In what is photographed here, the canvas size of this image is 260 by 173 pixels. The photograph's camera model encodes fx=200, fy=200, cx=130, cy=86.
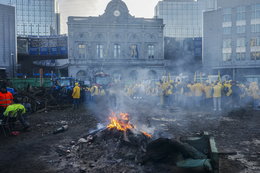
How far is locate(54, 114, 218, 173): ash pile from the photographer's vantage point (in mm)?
4328

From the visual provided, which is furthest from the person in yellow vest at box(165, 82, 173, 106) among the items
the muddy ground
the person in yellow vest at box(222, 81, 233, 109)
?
the muddy ground

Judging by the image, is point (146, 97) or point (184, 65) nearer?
point (146, 97)

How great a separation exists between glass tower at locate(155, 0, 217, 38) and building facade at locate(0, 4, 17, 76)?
65766 millimetres

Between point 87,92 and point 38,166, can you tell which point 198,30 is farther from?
point 38,166

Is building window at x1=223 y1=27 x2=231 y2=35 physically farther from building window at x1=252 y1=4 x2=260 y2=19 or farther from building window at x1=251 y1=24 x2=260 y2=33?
building window at x1=252 y1=4 x2=260 y2=19

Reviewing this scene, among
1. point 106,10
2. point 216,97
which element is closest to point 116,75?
point 106,10

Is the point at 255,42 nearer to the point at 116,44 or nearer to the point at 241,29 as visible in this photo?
the point at 241,29

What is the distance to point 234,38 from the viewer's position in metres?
41.2

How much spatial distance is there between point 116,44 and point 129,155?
37.1 metres

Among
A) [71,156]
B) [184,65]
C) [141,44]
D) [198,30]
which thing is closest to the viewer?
[71,156]

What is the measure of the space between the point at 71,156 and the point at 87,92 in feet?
45.6

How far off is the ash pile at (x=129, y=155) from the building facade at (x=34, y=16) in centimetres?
8692

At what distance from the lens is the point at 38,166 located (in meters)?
5.10

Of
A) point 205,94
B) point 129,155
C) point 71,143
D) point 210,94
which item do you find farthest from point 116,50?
point 129,155
